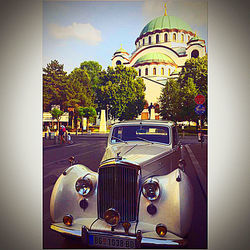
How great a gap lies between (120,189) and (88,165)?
92cm

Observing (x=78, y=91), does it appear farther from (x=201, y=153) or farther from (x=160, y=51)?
(x=201, y=153)

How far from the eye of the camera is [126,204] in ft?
7.83

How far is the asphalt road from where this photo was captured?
293cm

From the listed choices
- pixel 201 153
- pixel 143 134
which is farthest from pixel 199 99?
pixel 143 134

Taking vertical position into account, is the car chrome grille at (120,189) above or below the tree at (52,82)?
below

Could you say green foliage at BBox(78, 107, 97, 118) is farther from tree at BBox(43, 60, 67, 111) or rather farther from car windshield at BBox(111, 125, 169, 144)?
car windshield at BBox(111, 125, 169, 144)

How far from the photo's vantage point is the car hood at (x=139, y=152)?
249 centimetres

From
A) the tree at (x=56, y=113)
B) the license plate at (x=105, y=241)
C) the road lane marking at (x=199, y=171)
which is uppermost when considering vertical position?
the tree at (x=56, y=113)

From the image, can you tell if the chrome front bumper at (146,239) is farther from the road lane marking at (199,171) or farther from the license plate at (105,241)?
the road lane marking at (199,171)

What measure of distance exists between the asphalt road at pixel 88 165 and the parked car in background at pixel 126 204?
416 mm

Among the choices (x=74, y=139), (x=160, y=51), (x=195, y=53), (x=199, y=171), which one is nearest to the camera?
(x=199, y=171)

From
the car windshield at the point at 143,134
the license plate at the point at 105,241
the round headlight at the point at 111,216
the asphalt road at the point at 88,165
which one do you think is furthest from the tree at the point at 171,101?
the license plate at the point at 105,241
